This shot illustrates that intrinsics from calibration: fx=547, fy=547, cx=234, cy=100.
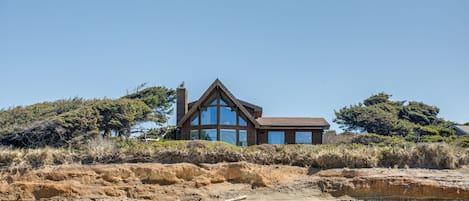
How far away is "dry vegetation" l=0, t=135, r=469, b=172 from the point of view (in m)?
21.2

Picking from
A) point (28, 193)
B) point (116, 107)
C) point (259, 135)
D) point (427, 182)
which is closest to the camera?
point (427, 182)

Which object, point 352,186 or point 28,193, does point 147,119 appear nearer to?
point 28,193

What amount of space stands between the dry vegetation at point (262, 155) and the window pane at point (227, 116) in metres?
7.55

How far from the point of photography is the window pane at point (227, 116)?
Answer: 3042cm

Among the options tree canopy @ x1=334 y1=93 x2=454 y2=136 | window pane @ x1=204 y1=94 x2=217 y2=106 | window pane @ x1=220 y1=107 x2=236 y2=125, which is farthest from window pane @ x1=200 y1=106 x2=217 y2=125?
tree canopy @ x1=334 y1=93 x2=454 y2=136

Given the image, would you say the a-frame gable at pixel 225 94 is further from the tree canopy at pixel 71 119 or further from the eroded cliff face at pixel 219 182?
the eroded cliff face at pixel 219 182

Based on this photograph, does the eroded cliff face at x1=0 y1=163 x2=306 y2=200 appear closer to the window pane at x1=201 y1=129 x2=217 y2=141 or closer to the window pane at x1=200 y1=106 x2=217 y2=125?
the window pane at x1=201 y1=129 x2=217 y2=141

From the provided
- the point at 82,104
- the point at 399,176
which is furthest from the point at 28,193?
the point at 399,176

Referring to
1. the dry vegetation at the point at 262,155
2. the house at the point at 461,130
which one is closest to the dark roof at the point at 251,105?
the dry vegetation at the point at 262,155

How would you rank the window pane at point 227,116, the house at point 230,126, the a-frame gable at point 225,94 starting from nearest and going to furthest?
the a-frame gable at point 225,94 < the house at point 230,126 < the window pane at point 227,116

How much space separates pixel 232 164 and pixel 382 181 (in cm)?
566

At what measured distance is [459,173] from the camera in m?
20.3

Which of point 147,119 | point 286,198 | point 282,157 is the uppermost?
point 147,119

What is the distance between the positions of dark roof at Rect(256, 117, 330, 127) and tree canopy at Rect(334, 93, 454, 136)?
8.46 meters
